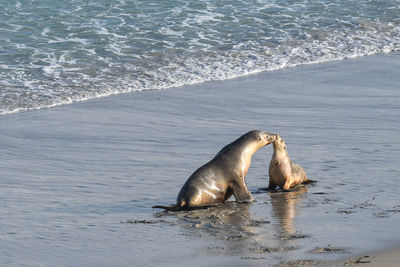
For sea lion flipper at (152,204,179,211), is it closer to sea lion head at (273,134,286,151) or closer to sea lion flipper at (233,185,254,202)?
sea lion flipper at (233,185,254,202)

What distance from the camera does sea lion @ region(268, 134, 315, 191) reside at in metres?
6.59

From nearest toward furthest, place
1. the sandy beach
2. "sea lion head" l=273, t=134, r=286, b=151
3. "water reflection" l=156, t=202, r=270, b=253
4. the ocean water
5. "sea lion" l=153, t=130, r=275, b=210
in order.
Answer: the sandy beach
"water reflection" l=156, t=202, r=270, b=253
"sea lion" l=153, t=130, r=275, b=210
"sea lion head" l=273, t=134, r=286, b=151
the ocean water

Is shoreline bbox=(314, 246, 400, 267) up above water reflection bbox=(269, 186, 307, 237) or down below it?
above

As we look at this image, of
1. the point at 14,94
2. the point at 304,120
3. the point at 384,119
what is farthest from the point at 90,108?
the point at 384,119

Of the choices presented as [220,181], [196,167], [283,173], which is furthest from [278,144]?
[196,167]

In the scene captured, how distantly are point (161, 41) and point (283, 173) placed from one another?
759 cm

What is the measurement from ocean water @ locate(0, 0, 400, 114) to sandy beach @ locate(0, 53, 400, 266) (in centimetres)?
76

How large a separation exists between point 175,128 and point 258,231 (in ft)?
11.0

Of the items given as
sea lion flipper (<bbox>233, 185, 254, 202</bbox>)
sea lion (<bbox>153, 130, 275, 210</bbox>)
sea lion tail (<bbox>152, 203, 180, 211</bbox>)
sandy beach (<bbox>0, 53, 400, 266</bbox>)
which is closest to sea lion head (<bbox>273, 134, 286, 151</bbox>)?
sea lion (<bbox>153, 130, 275, 210</bbox>)

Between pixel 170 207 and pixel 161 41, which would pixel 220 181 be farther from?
pixel 161 41

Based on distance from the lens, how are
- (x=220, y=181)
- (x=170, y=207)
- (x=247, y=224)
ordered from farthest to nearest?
(x=220, y=181) < (x=170, y=207) < (x=247, y=224)

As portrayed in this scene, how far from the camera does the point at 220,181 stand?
639 centimetres

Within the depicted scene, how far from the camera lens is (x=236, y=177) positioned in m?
6.40

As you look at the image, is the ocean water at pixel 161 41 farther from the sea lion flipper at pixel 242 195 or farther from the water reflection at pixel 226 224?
the water reflection at pixel 226 224
